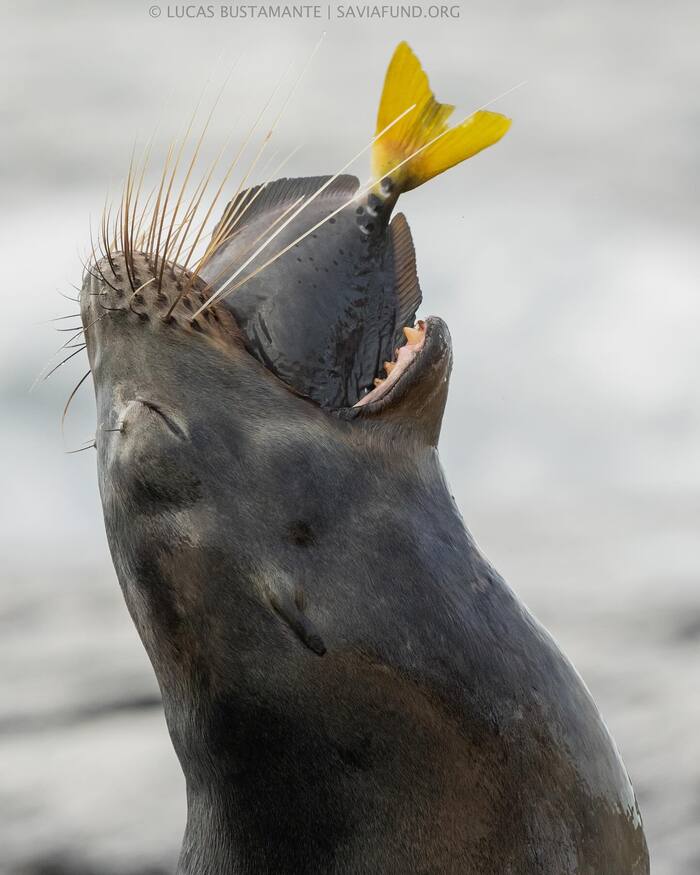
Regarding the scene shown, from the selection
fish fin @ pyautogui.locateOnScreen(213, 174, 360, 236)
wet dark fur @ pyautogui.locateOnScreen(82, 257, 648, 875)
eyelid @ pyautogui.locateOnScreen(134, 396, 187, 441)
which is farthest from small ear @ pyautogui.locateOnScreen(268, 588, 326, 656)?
fish fin @ pyautogui.locateOnScreen(213, 174, 360, 236)

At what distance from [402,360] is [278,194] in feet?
2.12

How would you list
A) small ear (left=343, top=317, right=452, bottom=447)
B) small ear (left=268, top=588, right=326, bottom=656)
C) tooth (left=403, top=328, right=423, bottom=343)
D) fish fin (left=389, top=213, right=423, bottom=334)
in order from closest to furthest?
small ear (left=268, top=588, right=326, bottom=656) < small ear (left=343, top=317, right=452, bottom=447) < tooth (left=403, top=328, right=423, bottom=343) < fish fin (left=389, top=213, right=423, bottom=334)

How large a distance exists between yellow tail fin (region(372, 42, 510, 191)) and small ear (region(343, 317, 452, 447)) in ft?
1.35

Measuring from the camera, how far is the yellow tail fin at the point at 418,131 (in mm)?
4426

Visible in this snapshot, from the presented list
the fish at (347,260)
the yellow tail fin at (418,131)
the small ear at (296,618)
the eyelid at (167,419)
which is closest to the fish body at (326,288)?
the fish at (347,260)

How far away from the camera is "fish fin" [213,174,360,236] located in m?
4.70

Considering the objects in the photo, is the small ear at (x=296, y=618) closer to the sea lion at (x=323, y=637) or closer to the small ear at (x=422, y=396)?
the sea lion at (x=323, y=637)

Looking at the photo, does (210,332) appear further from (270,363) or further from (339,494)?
(339,494)

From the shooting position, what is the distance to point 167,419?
14.0 feet

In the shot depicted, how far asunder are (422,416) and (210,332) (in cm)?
60

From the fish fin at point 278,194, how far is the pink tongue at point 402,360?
17.5 inches

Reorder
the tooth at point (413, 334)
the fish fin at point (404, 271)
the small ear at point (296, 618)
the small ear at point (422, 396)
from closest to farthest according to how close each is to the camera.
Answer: the small ear at point (296, 618) → the small ear at point (422, 396) → the tooth at point (413, 334) → the fish fin at point (404, 271)

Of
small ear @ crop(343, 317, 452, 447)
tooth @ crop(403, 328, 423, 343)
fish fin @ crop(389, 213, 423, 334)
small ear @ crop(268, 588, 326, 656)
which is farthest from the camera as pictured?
fish fin @ crop(389, 213, 423, 334)

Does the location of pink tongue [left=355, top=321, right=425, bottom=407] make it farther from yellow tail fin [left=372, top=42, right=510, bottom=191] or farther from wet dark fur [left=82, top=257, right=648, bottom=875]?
yellow tail fin [left=372, top=42, right=510, bottom=191]
